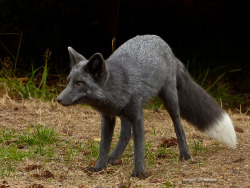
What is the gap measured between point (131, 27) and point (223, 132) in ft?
20.0

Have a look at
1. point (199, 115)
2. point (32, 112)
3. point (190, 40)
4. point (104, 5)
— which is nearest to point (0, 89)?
point (32, 112)

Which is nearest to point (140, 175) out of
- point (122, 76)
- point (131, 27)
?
point (122, 76)

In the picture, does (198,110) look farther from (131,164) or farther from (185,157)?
(131,164)

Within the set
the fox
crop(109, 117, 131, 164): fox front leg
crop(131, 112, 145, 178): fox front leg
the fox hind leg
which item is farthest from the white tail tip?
crop(131, 112, 145, 178): fox front leg

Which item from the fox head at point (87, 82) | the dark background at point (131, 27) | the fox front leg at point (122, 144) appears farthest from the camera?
the dark background at point (131, 27)

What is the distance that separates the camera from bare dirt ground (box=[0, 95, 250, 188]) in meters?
4.17

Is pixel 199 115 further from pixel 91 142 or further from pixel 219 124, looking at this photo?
pixel 91 142

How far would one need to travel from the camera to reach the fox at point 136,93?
13.8ft

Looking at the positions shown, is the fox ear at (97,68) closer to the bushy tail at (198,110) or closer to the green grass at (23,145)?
the green grass at (23,145)

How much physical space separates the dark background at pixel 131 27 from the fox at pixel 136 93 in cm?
477

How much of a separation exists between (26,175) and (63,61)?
611 centimetres

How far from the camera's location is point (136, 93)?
455 centimetres

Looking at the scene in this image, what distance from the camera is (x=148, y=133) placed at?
627cm

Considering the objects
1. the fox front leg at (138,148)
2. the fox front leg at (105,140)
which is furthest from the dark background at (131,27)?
the fox front leg at (138,148)
